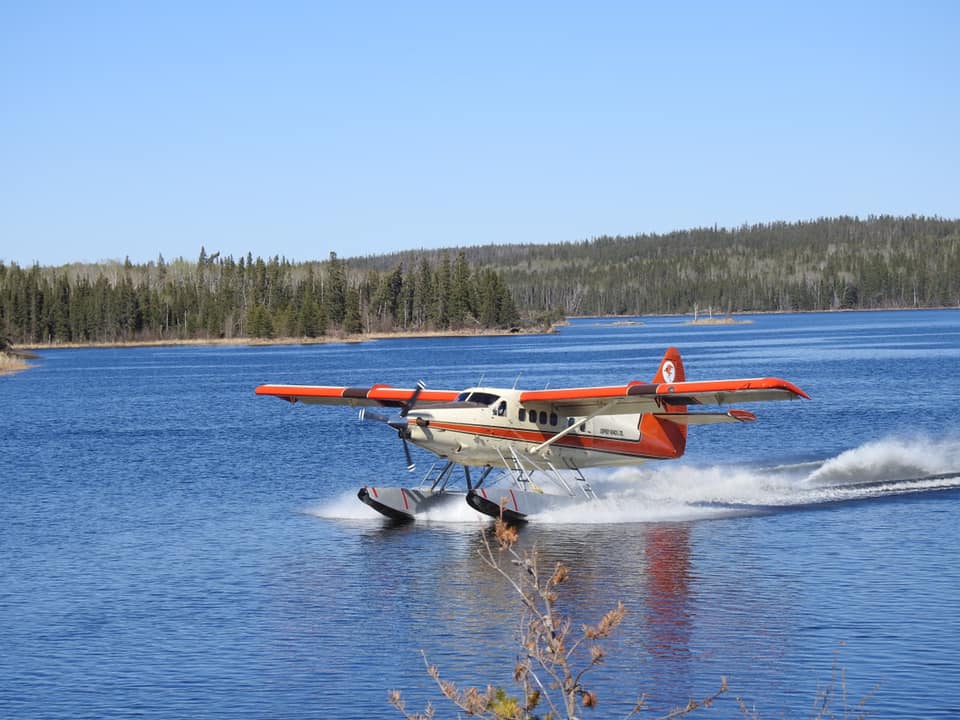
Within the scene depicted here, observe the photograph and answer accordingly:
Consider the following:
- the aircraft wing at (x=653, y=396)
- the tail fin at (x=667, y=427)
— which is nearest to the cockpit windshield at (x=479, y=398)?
the aircraft wing at (x=653, y=396)

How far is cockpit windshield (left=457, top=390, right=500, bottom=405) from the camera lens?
21.3 meters

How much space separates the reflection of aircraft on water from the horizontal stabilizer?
18mm

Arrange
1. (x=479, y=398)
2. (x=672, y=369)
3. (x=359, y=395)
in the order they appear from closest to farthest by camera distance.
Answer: (x=479, y=398) < (x=359, y=395) < (x=672, y=369)

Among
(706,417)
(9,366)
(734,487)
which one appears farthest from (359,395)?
(9,366)

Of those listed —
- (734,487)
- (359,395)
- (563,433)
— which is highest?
(359,395)

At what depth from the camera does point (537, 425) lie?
2212cm

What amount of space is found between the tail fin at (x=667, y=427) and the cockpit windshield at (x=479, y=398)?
11.7 ft

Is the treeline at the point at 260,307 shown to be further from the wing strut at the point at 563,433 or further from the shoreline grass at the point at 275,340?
the wing strut at the point at 563,433

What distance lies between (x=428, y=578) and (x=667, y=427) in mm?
7587

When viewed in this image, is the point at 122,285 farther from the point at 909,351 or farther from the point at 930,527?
the point at 930,527

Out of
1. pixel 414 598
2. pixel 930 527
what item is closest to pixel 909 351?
pixel 930 527

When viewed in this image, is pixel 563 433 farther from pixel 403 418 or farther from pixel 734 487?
pixel 734 487

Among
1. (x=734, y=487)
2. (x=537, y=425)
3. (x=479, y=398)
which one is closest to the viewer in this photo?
(x=479, y=398)

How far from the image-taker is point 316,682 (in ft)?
44.0
